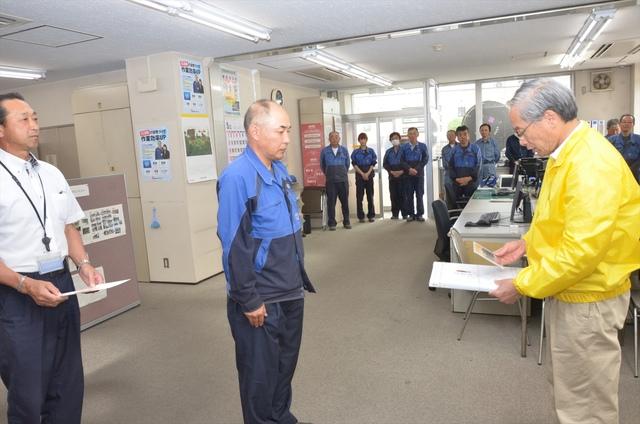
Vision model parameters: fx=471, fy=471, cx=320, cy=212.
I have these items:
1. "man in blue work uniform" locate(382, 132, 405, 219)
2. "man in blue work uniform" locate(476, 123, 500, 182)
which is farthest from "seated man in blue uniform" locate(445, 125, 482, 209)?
"man in blue work uniform" locate(382, 132, 405, 219)

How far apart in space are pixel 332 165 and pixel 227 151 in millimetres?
2855

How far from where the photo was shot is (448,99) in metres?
10.3

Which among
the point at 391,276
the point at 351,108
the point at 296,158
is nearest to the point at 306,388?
the point at 391,276

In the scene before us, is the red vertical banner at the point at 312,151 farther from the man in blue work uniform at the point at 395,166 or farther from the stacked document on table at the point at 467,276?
the stacked document on table at the point at 467,276

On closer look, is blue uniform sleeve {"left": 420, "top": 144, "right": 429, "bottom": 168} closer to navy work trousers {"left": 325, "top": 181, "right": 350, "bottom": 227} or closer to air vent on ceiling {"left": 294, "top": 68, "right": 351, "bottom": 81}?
navy work trousers {"left": 325, "top": 181, "right": 350, "bottom": 227}

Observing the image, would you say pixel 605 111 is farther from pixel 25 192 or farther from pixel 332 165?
pixel 25 192

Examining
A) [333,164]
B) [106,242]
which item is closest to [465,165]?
[333,164]

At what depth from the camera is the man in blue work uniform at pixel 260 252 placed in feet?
6.36

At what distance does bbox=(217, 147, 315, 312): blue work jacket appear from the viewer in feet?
6.34

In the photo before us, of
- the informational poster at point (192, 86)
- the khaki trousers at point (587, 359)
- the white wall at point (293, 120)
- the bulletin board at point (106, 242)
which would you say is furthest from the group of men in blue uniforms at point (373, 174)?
the khaki trousers at point (587, 359)

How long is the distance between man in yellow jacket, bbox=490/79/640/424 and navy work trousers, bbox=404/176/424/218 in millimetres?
7058

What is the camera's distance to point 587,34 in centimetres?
555

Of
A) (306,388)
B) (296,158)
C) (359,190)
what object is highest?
(296,158)

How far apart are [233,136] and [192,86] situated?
35.5 inches
